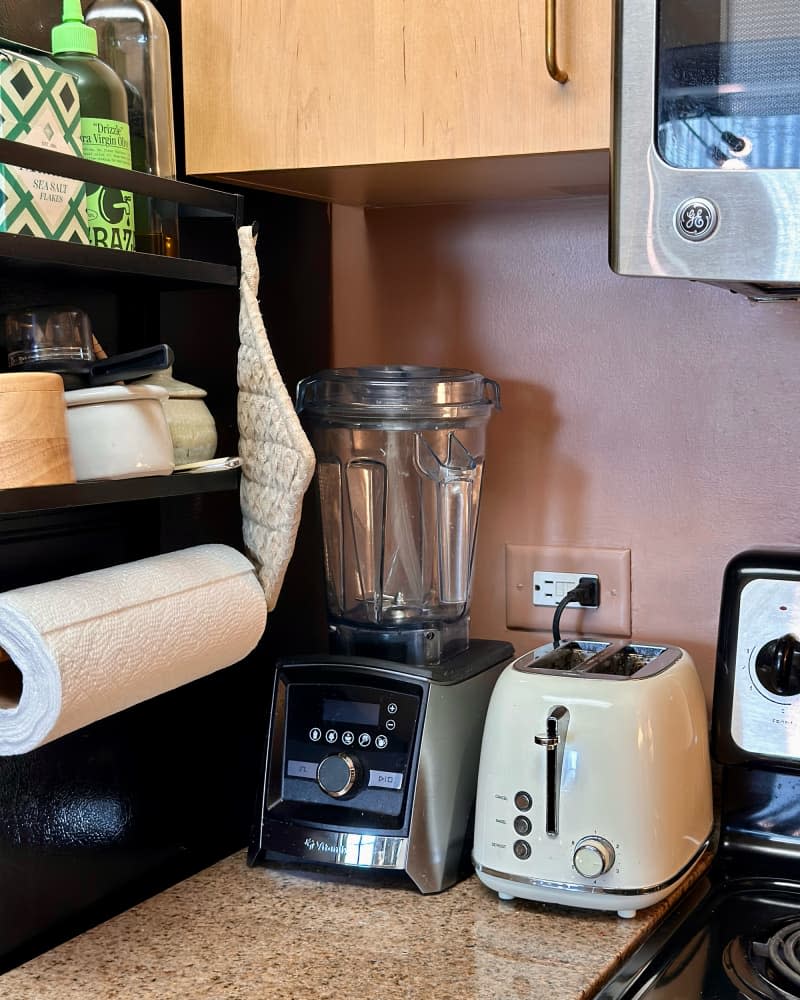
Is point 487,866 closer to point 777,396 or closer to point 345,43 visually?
point 777,396

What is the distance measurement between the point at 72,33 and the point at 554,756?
0.71m

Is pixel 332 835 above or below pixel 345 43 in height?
below

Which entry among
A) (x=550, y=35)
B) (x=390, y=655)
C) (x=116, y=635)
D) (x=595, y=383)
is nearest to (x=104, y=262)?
(x=116, y=635)

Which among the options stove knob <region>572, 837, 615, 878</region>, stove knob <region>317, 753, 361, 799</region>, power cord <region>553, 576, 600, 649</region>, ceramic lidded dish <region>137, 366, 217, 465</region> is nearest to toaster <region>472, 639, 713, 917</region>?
stove knob <region>572, 837, 615, 878</region>

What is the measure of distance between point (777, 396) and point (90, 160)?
0.72 meters

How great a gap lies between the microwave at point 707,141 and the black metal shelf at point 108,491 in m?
0.39

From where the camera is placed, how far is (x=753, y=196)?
0.79 metres

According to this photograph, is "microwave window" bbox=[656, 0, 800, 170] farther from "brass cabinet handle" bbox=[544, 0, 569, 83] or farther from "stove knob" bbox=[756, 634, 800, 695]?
"stove knob" bbox=[756, 634, 800, 695]

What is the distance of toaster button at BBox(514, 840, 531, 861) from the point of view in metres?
1.02

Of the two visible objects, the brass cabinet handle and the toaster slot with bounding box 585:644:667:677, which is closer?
the brass cabinet handle

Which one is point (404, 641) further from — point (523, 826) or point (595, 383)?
point (595, 383)

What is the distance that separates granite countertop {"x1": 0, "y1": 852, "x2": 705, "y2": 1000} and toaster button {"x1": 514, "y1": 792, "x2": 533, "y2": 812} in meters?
0.10

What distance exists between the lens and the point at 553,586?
1.33m

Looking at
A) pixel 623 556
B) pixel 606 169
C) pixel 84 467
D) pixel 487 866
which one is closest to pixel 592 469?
pixel 623 556
